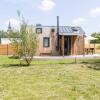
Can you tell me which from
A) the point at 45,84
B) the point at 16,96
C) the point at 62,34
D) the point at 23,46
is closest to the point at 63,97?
the point at 16,96

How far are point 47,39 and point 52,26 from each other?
5.57ft

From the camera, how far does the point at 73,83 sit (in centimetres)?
1380

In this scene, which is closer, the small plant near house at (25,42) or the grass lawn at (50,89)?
the grass lawn at (50,89)

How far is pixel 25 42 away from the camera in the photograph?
22.9m

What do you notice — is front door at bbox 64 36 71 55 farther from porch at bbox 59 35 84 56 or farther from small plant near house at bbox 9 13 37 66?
small plant near house at bbox 9 13 37 66

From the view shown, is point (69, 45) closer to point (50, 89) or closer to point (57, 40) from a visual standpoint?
point (57, 40)

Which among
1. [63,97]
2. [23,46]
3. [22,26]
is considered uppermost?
[22,26]

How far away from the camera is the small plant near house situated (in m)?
23.0

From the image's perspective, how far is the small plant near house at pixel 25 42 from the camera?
904 inches

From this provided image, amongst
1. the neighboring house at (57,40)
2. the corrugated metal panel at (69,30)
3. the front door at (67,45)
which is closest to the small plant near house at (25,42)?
the neighboring house at (57,40)

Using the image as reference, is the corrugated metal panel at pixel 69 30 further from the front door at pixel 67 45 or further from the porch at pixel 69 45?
the front door at pixel 67 45

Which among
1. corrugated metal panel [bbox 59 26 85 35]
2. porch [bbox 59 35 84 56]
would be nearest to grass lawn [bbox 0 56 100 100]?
corrugated metal panel [bbox 59 26 85 35]

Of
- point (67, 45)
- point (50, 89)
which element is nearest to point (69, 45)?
point (67, 45)

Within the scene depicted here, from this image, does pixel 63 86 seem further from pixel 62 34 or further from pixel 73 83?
pixel 62 34
